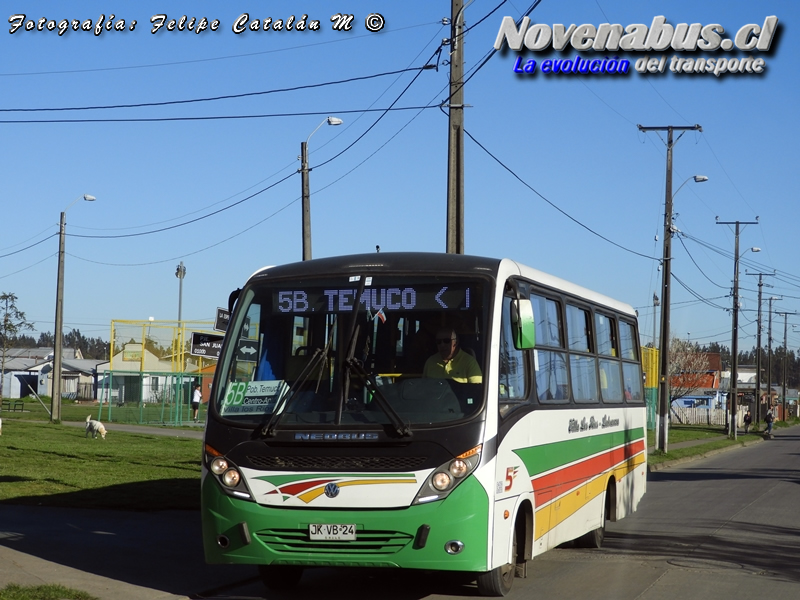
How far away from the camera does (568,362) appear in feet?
34.5

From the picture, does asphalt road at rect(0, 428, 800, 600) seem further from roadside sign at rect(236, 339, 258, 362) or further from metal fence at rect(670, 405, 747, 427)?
metal fence at rect(670, 405, 747, 427)

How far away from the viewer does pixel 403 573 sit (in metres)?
10.3

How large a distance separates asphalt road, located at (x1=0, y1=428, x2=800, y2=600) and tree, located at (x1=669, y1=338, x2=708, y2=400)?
8295cm

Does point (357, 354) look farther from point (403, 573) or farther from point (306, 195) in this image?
point (306, 195)

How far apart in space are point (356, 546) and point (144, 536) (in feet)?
15.8

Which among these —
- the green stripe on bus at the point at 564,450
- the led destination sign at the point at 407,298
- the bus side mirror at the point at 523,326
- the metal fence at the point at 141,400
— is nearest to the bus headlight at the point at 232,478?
the led destination sign at the point at 407,298

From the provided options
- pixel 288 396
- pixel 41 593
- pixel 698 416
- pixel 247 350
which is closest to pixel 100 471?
pixel 41 593

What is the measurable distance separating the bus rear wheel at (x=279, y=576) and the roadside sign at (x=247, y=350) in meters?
1.89

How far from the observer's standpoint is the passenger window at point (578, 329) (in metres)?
10.8

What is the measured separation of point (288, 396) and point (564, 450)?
10.5 feet

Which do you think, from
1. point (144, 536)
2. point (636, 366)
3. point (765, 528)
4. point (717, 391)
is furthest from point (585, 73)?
point (717, 391)

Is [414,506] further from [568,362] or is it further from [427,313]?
[568,362]

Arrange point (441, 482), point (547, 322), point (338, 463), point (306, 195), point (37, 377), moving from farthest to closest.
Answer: point (37, 377)
point (306, 195)
point (547, 322)
point (338, 463)
point (441, 482)

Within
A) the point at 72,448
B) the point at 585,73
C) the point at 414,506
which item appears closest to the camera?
the point at 414,506
